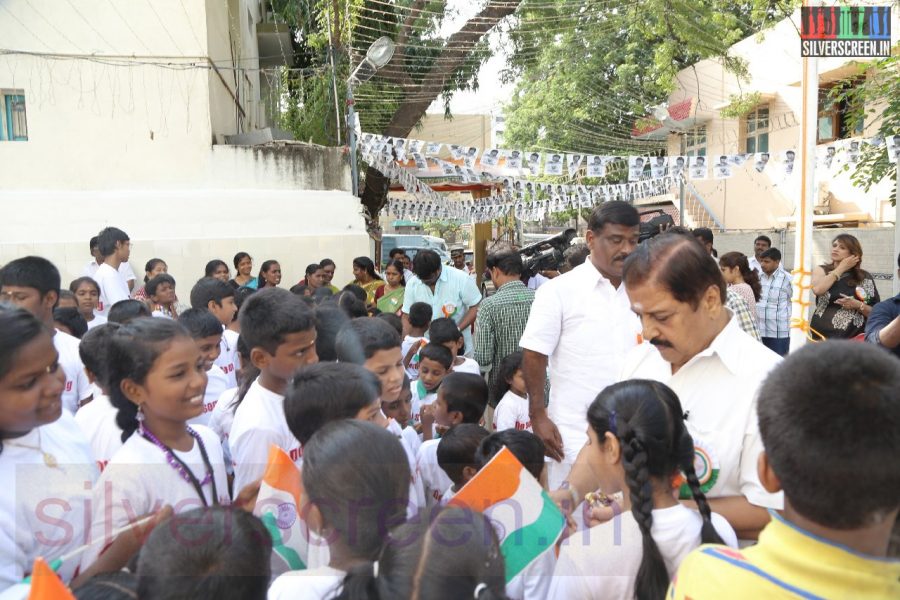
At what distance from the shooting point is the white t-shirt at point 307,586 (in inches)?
55.0

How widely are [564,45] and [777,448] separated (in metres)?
16.3

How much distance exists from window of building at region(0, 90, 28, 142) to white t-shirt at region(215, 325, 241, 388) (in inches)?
261

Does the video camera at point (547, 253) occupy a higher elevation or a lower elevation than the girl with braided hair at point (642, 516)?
higher

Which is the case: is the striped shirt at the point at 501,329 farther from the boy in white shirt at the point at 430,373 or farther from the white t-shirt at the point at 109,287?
the white t-shirt at the point at 109,287

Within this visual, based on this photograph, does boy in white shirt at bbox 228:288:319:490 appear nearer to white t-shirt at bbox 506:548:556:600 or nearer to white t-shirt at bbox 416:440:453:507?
white t-shirt at bbox 416:440:453:507

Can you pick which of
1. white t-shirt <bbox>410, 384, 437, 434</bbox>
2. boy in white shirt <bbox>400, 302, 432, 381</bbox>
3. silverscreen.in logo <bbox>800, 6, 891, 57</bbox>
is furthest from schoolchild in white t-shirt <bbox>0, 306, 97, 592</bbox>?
silverscreen.in logo <bbox>800, 6, 891, 57</bbox>

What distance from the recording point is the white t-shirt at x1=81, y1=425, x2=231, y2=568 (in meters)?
1.77

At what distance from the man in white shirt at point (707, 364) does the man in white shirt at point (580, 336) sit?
0.82 m

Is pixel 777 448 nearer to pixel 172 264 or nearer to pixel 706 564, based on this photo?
pixel 706 564

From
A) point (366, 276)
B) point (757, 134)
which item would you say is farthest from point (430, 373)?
point (757, 134)

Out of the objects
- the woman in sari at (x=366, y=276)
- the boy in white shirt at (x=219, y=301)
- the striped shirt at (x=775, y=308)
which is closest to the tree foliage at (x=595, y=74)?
the woman in sari at (x=366, y=276)

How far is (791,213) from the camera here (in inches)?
683

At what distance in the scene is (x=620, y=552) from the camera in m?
1.51

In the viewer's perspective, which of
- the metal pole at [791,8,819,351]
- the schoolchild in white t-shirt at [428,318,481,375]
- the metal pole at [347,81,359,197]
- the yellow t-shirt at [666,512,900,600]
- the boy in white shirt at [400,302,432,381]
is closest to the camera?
the yellow t-shirt at [666,512,900,600]
